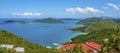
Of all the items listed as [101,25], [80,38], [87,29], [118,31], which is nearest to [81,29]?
[87,29]

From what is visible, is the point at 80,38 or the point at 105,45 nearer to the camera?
the point at 105,45

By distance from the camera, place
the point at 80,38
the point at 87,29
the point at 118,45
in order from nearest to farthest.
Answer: the point at 118,45 → the point at 80,38 → the point at 87,29

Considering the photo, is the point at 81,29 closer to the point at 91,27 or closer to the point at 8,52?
the point at 91,27

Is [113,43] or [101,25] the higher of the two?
[113,43]

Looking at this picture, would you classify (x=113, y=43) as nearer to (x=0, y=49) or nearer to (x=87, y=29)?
(x=0, y=49)

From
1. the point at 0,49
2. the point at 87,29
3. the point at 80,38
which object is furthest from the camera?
the point at 87,29

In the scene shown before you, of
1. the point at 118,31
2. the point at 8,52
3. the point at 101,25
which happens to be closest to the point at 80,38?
the point at 101,25

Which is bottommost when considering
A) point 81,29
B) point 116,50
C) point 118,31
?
point 81,29

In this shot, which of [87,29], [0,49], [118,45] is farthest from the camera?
[87,29]

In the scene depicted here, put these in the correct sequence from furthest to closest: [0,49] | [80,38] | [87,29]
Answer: [87,29], [80,38], [0,49]
